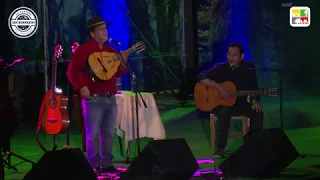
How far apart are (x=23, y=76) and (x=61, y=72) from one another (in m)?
1.14

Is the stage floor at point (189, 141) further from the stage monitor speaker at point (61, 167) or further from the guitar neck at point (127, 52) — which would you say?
the stage monitor speaker at point (61, 167)

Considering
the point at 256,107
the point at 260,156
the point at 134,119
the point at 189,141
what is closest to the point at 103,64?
the point at 134,119

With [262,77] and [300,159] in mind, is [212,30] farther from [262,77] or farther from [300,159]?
[300,159]

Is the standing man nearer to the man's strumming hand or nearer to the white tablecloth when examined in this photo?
the white tablecloth

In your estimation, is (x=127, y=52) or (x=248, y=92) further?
(x=248, y=92)

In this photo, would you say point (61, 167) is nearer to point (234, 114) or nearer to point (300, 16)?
point (234, 114)

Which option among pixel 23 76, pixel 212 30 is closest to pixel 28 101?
pixel 23 76

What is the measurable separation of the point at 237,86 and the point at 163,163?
8.78 feet

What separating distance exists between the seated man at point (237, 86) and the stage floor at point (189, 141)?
478mm

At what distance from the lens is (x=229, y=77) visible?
7488mm

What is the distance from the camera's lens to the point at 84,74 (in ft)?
20.5

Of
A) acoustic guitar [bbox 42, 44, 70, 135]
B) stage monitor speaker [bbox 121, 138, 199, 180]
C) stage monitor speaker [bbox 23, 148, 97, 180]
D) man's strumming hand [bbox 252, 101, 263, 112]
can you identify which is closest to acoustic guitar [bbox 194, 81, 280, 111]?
man's strumming hand [bbox 252, 101, 263, 112]

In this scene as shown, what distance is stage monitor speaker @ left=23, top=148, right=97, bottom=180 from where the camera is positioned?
4.85 meters

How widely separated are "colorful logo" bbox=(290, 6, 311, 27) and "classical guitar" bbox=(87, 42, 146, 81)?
15.9 feet
